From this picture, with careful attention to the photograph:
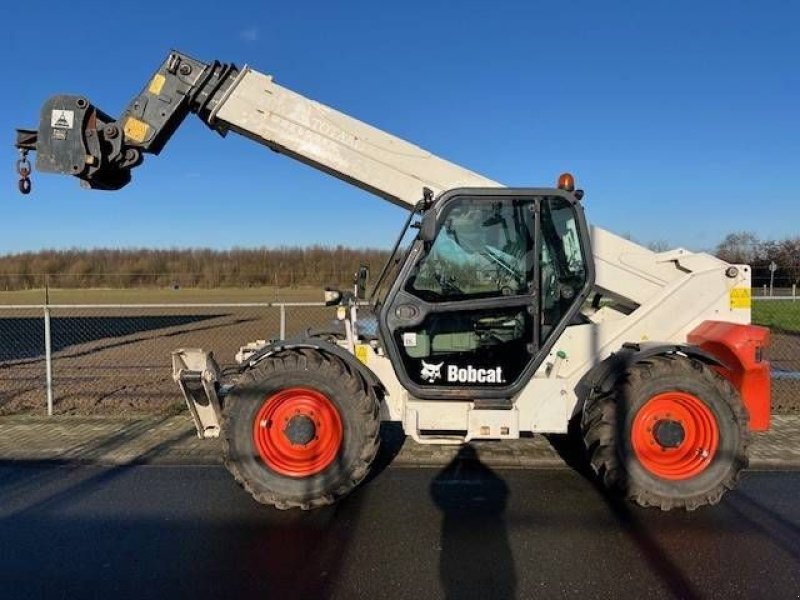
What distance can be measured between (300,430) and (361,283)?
4.10 ft

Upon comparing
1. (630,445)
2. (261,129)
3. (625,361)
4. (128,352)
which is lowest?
(128,352)

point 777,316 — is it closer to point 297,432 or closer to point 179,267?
point 297,432

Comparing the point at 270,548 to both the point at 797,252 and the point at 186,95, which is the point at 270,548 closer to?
the point at 186,95

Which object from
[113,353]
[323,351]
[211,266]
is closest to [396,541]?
[323,351]

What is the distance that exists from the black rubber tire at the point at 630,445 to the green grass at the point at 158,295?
72.9 ft

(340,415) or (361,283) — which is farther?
(361,283)

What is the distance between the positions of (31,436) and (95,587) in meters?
3.73

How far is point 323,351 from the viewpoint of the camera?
478 cm

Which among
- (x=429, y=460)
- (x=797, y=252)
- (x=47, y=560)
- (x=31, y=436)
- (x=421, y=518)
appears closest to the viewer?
(x=47, y=560)

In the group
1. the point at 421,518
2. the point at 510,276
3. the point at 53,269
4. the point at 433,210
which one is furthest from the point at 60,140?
the point at 53,269

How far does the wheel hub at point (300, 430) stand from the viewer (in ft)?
15.0

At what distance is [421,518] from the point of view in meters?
4.30

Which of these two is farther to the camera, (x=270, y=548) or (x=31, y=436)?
(x=31, y=436)

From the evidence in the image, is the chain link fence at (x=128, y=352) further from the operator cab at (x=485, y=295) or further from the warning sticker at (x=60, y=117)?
the warning sticker at (x=60, y=117)
